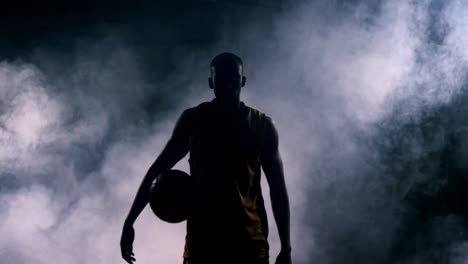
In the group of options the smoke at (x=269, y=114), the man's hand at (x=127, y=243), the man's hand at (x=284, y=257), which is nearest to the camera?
the man's hand at (x=284, y=257)

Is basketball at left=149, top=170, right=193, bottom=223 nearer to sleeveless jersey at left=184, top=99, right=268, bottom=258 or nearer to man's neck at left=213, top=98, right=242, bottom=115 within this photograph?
sleeveless jersey at left=184, top=99, right=268, bottom=258

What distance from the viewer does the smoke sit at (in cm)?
425

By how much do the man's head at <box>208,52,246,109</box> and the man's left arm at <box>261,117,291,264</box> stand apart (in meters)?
0.20

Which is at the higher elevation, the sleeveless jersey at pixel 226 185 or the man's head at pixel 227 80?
the man's head at pixel 227 80

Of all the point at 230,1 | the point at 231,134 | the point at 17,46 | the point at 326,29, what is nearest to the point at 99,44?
the point at 17,46

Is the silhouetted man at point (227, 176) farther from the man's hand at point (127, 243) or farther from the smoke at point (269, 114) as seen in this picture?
the smoke at point (269, 114)

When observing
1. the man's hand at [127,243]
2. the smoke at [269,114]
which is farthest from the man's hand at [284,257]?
the smoke at [269,114]

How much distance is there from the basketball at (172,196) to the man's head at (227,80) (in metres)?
0.40

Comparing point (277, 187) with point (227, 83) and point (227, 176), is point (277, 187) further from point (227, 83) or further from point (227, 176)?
point (227, 83)

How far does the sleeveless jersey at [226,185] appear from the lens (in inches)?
62.6

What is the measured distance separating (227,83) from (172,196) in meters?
0.58

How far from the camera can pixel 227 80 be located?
173 centimetres

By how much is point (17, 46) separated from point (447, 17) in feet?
A: 16.6

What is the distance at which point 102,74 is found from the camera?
4.57 m
